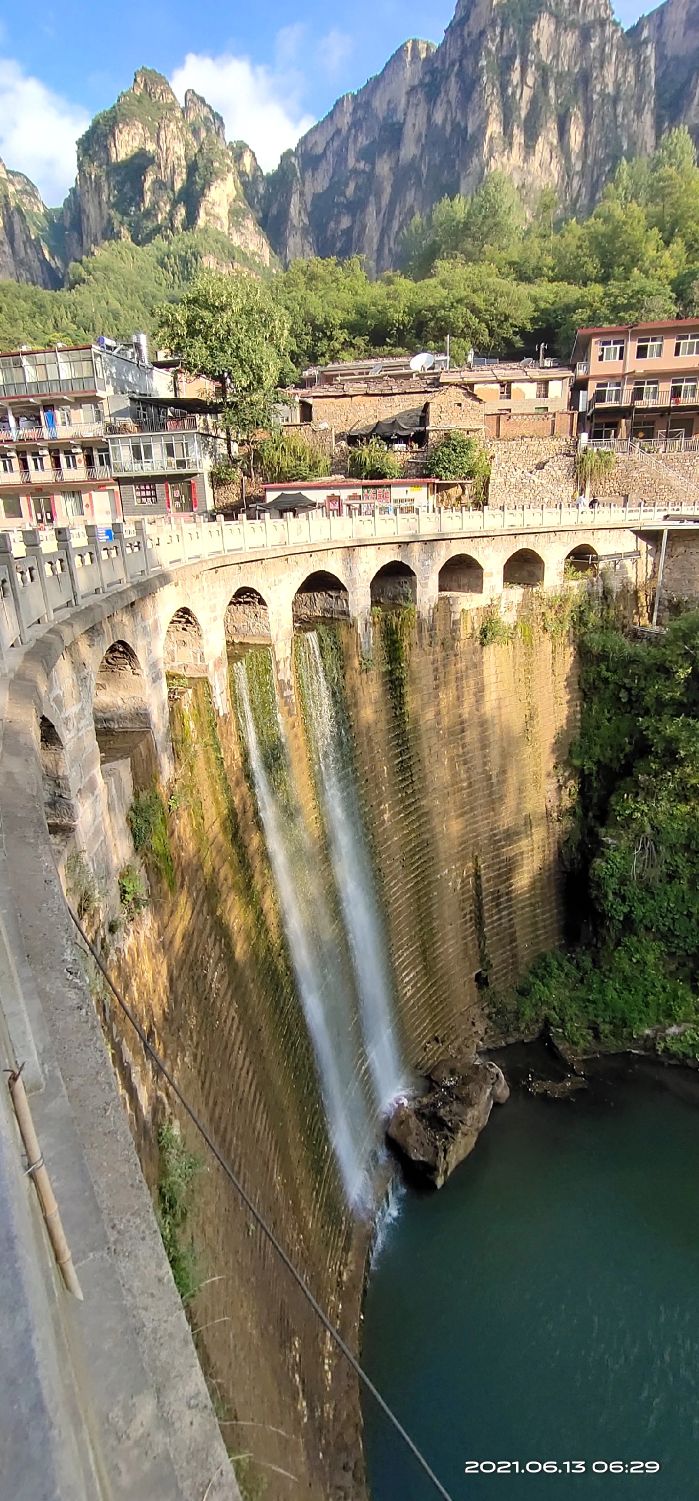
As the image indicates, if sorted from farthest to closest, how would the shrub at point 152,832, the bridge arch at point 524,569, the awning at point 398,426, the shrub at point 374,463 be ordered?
the awning at point 398,426 < the shrub at point 374,463 < the bridge arch at point 524,569 < the shrub at point 152,832

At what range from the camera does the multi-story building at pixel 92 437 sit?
33.8 m

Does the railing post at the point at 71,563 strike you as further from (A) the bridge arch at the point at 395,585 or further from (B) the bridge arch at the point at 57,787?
(A) the bridge arch at the point at 395,585

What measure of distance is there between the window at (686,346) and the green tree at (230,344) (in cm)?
2151

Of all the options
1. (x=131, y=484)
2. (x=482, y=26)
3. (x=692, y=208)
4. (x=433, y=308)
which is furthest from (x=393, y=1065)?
(x=482, y=26)

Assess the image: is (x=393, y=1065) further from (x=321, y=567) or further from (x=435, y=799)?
(x=321, y=567)

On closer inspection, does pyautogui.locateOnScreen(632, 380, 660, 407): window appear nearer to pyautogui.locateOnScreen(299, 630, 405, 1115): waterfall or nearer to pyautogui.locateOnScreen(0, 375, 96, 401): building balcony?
pyautogui.locateOnScreen(0, 375, 96, 401): building balcony

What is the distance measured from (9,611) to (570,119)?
116m

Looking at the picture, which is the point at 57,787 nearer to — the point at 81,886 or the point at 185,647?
the point at 81,886

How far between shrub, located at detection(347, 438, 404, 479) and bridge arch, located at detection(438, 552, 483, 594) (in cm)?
1440

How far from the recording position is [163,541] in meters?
13.0

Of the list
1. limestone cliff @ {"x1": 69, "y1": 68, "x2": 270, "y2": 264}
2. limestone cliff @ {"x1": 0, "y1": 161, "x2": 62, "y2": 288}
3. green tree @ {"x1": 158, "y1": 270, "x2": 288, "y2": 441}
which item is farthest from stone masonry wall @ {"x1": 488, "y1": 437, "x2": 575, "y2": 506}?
limestone cliff @ {"x1": 0, "y1": 161, "x2": 62, "y2": 288}

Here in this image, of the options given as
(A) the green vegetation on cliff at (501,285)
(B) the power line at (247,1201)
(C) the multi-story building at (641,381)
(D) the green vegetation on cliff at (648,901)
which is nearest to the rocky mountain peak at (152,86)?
(A) the green vegetation on cliff at (501,285)

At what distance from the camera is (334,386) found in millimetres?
45062

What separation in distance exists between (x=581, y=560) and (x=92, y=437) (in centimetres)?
2261
